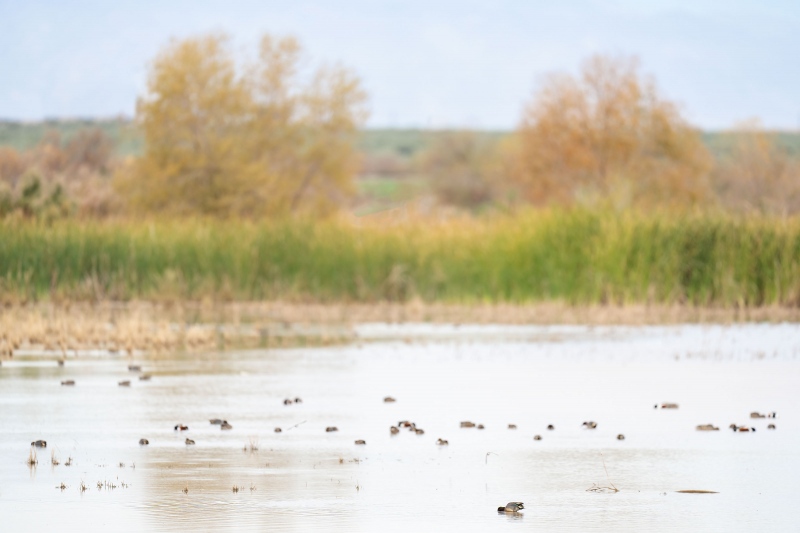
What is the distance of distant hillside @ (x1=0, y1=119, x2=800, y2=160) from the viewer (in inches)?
4818

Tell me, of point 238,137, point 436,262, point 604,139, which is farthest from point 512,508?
point 604,139

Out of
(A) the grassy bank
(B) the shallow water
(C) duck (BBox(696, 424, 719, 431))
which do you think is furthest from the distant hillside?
(C) duck (BBox(696, 424, 719, 431))

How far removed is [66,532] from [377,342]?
14.1m

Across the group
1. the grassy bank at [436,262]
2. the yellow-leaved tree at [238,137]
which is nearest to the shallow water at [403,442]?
the grassy bank at [436,262]

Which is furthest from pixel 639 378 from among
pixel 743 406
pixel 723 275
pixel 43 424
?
pixel 723 275

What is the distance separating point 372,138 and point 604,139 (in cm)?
9698

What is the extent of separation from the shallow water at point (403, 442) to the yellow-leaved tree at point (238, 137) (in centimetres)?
3348

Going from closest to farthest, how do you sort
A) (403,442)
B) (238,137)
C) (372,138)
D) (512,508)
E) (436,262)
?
(512,508) < (403,442) < (436,262) < (238,137) < (372,138)

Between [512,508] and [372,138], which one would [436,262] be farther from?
[372,138]

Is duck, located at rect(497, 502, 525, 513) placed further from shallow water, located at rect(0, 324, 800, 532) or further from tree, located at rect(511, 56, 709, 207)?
tree, located at rect(511, 56, 709, 207)

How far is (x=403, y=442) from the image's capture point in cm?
1148

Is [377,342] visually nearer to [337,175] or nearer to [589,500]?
[589,500]

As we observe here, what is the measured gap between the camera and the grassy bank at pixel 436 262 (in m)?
29.0

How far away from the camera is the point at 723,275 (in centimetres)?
2914
